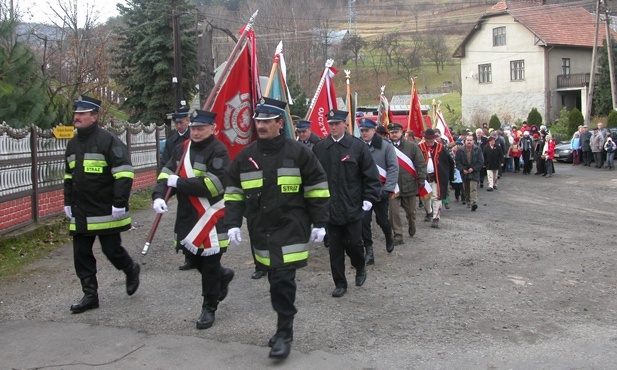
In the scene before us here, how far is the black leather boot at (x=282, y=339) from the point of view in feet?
17.7

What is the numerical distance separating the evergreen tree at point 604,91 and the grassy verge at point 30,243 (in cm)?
4072

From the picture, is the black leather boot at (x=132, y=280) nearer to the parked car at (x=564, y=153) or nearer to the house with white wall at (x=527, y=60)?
the parked car at (x=564, y=153)

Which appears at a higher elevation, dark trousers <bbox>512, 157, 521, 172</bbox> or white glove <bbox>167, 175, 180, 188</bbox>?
white glove <bbox>167, 175, 180, 188</bbox>

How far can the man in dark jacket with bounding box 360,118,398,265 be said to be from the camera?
908 centimetres

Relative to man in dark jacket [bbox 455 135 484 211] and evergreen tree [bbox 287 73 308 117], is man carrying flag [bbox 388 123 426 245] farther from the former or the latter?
evergreen tree [bbox 287 73 308 117]

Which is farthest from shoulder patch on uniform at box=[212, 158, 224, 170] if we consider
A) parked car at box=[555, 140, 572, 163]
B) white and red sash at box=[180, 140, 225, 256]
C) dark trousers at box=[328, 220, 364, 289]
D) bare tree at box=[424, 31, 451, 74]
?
bare tree at box=[424, 31, 451, 74]

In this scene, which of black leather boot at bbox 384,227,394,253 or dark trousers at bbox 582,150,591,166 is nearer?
black leather boot at bbox 384,227,394,253

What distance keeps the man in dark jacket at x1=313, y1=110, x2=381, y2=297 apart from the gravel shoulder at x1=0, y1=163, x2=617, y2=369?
1.46ft

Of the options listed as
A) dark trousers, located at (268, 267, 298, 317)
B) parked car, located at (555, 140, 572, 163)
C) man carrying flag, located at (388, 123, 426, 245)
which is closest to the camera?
dark trousers, located at (268, 267, 298, 317)

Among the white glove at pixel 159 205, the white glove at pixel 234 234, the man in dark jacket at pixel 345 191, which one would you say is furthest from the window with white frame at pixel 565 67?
the white glove at pixel 234 234

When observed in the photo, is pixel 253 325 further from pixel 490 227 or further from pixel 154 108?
pixel 154 108

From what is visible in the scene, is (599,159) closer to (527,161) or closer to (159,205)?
(527,161)

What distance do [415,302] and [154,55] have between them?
1032 inches

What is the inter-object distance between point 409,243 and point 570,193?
35.4ft
